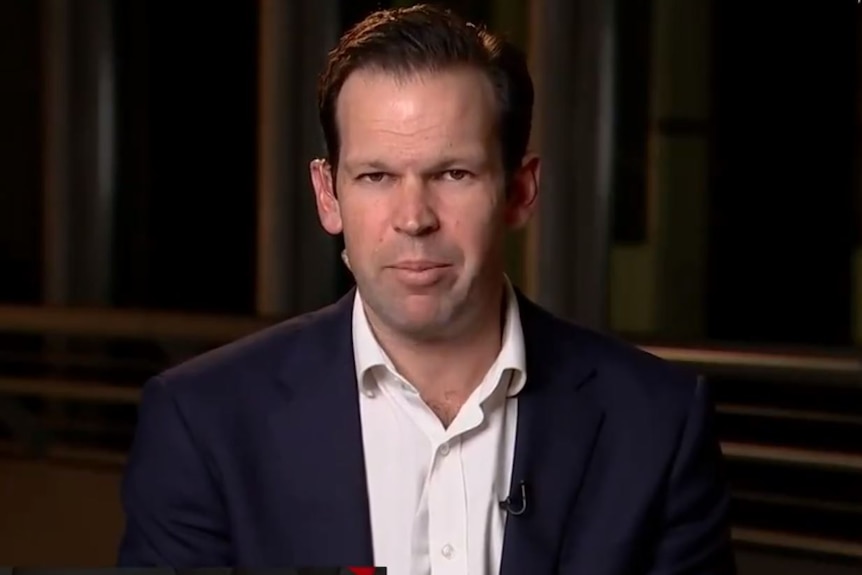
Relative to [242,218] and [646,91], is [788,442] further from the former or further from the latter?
[242,218]

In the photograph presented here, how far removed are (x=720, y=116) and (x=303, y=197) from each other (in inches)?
65.5

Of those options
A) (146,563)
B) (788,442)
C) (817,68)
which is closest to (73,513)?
(788,442)

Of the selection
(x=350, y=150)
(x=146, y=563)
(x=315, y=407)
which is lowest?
(x=146, y=563)

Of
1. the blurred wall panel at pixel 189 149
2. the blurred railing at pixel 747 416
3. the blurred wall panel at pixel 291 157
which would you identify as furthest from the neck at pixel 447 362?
the blurred wall panel at pixel 189 149

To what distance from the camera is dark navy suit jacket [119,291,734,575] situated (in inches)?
63.6

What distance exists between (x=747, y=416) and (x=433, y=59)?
10.4 ft

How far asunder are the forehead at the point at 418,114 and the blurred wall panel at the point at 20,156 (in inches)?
203

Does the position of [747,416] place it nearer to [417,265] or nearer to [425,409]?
[425,409]

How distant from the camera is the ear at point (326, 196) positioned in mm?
1646

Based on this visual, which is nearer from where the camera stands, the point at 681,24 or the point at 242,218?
the point at 681,24

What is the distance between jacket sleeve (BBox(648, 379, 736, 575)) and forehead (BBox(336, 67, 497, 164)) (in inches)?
15.3

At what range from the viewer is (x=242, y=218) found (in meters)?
6.06

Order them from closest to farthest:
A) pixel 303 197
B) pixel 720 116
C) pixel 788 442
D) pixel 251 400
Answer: pixel 251 400, pixel 788 442, pixel 720 116, pixel 303 197

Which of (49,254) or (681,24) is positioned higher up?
(681,24)
